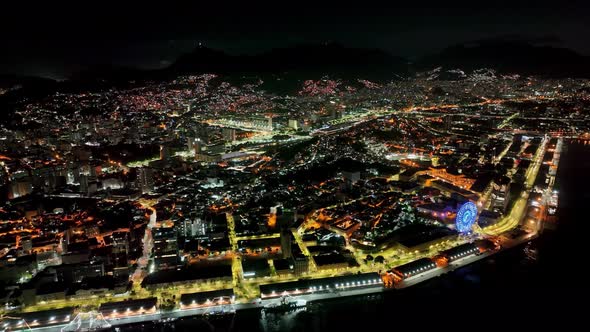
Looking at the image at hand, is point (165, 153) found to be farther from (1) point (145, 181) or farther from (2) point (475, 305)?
(2) point (475, 305)

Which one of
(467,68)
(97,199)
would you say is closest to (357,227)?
(97,199)

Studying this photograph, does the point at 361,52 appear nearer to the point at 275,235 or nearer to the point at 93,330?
the point at 275,235

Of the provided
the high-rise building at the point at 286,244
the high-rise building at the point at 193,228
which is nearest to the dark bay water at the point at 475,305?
the high-rise building at the point at 286,244

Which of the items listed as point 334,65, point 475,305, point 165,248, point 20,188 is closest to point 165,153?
point 20,188

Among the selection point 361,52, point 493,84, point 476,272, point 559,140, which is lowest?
point 476,272

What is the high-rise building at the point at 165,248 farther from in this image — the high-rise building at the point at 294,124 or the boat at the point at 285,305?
the high-rise building at the point at 294,124

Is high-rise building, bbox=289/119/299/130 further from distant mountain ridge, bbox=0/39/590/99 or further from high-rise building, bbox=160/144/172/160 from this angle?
distant mountain ridge, bbox=0/39/590/99

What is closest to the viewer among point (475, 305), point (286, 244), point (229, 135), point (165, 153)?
point (475, 305)
